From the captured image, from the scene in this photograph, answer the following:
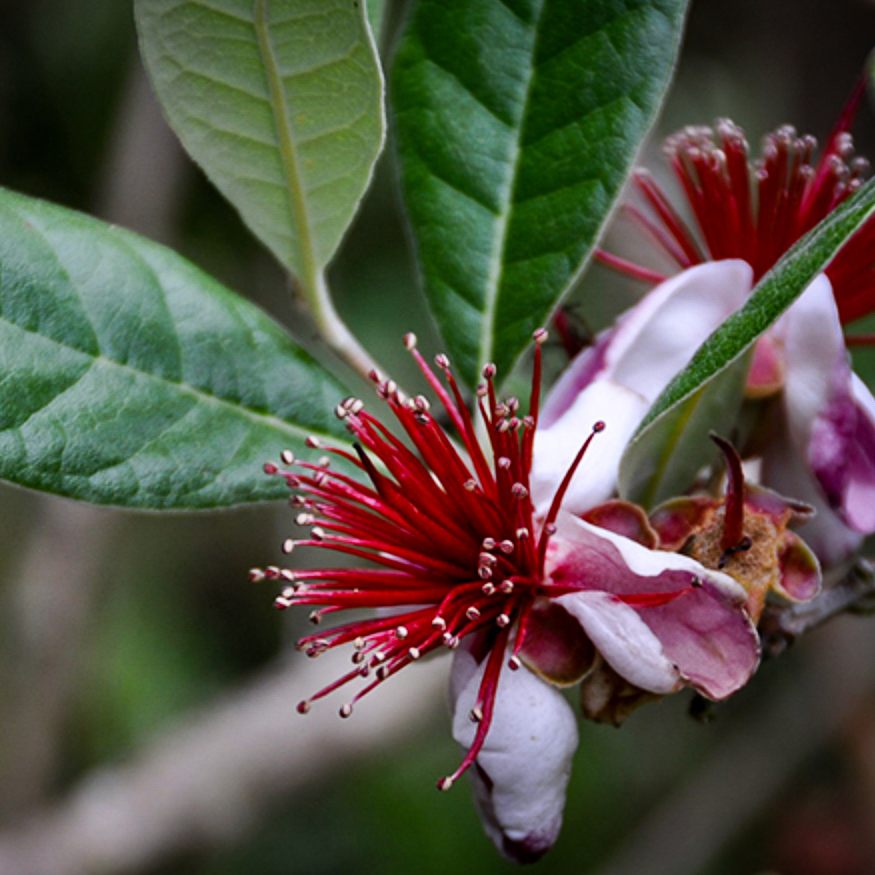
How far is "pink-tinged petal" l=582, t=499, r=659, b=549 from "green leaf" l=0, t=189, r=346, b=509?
0.25 m

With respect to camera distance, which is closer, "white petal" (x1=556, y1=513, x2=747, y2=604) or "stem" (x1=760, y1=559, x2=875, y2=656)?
"white petal" (x1=556, y1=513, x2=747, y2=604)

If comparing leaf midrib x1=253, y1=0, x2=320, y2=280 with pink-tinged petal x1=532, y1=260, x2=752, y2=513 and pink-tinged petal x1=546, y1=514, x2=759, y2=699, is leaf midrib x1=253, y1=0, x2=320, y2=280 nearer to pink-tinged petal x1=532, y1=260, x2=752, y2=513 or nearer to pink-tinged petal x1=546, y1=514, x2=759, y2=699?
pink-tinged petal x1=532, y1=260, x2=752, y2=513

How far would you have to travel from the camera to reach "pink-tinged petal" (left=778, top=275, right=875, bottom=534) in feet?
2.69

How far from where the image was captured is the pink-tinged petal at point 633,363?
85cm

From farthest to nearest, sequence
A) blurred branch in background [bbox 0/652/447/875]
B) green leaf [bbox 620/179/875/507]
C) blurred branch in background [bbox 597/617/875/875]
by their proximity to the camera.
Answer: blurred branch in background [bbox 597/617/875/875]
blurred branch in background [bbox 0/652/447/875]
green leaf [bbox 620/179/875/507]

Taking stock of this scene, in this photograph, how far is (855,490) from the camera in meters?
0.83

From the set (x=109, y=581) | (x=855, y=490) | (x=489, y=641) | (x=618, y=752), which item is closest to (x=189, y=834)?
(x=109, y=581)

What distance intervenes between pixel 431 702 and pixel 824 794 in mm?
1737

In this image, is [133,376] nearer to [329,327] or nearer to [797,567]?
[329,327]

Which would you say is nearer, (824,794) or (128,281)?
(128,281)

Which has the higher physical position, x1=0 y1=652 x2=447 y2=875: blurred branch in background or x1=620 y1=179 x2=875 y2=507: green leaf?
x1=620 y1=179 x2=875 y2=507: green leaf

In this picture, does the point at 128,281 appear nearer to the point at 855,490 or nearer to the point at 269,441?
the point at 269,441

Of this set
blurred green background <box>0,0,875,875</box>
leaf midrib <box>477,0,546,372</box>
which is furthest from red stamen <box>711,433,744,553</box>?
blurred green background <box>0,0,875,875</box>

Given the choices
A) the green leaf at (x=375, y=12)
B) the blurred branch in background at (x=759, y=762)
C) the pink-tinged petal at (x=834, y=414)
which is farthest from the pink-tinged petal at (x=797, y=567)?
the blurred branch in background at (x=759, y=762)
